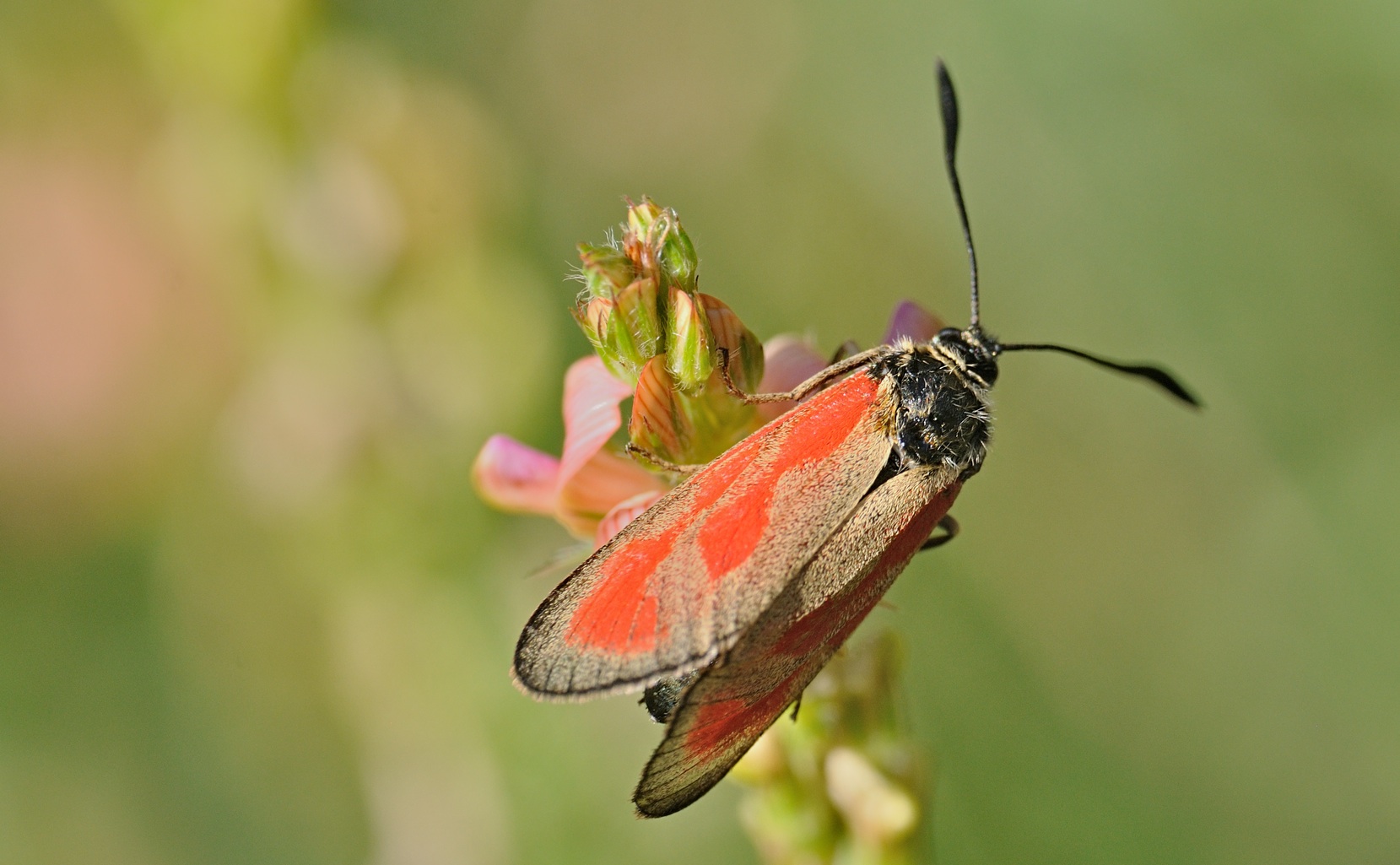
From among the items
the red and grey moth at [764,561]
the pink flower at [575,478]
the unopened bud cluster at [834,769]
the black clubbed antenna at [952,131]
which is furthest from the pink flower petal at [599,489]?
the black clubbed antenna at [952,131]

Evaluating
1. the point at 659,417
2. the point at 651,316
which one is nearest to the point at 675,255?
the point at 651,316

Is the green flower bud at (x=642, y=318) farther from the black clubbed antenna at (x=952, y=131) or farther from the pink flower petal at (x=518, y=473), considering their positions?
the black clubbed antenna at (x=952, y=131)

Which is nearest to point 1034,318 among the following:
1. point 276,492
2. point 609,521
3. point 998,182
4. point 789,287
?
point 998,182

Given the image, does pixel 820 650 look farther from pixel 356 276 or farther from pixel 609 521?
pixel 356 276

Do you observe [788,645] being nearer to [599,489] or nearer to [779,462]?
[779,462]

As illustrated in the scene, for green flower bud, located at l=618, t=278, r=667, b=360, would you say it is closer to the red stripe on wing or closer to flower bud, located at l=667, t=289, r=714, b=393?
flower bud, located at l=667, t=289, r=714, b=393

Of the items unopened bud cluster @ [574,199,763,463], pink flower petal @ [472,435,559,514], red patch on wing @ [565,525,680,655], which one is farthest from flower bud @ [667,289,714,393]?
pink flower petal @ [472,435,559,514]
